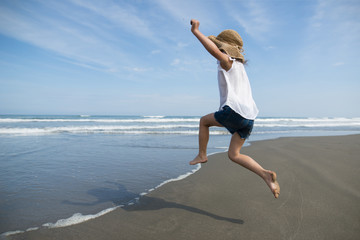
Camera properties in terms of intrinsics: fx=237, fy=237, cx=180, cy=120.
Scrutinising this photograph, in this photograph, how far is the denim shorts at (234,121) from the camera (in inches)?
87.5

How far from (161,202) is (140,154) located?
124 inches

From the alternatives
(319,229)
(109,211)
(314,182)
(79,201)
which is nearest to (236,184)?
(314,182)

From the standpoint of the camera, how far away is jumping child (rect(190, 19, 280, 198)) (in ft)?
7.08

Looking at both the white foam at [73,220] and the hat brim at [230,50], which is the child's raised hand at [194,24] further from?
the white foam at [73,220]

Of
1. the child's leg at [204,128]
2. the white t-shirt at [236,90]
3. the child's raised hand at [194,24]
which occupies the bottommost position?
the child's leg at [204,128]

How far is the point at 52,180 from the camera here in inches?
141

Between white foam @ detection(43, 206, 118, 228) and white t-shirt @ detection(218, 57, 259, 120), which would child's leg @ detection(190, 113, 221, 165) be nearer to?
white t-shirt @ detection(218, 57, 259, 120)

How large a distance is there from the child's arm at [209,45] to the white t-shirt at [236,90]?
100mm

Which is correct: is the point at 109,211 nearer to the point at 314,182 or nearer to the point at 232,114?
the point at 232,114

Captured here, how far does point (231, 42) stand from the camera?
2.38 meters

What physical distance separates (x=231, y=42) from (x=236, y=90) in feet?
1.68

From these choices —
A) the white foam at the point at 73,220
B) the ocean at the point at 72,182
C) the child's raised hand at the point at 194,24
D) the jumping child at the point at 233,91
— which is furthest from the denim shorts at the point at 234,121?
the white foam at the point at 73,220

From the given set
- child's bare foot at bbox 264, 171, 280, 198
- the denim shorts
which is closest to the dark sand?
child's bare foot at bbox 264, 171, 280, 198

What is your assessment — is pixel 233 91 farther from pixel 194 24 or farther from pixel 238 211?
pixel 238 211
